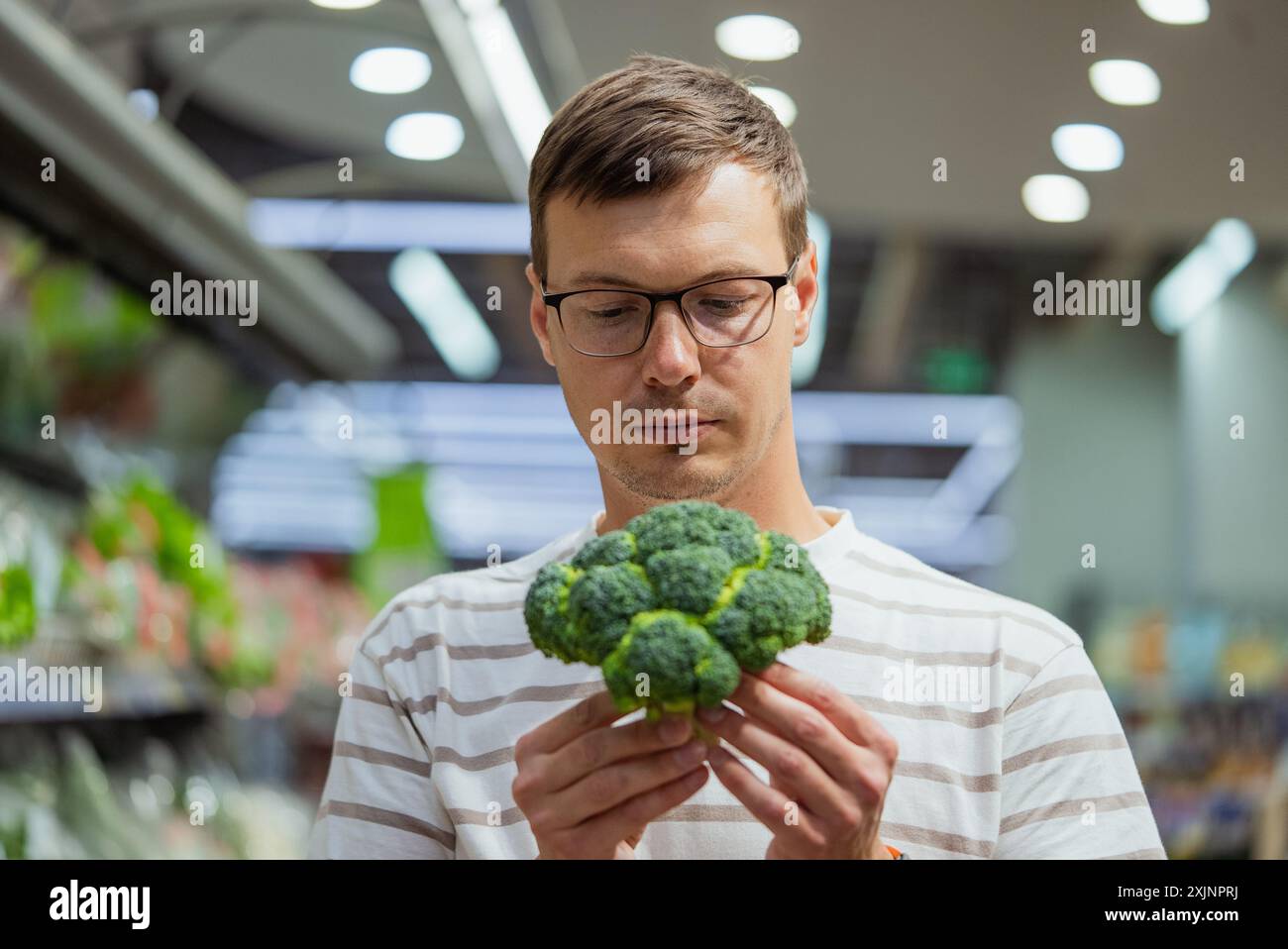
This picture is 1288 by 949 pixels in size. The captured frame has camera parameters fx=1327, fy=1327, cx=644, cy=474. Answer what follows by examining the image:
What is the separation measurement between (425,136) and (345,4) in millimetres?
703

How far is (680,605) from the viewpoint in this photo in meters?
→ 1.02

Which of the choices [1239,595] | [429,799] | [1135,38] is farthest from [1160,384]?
[429,799]

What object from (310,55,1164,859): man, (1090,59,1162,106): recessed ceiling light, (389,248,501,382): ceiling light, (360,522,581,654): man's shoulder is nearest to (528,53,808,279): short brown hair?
(310,55,1164,859): man

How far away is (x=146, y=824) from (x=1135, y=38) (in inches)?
113

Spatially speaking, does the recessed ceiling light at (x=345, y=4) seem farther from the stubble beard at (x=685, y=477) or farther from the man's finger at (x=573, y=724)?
the man's finger at (x=573, y=724)

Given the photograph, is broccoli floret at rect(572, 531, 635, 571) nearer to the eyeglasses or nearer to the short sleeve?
the eyeglasses

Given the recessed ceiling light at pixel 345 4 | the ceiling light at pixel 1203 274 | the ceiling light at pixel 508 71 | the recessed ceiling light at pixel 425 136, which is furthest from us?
the ceiling light at pixel 1203 274

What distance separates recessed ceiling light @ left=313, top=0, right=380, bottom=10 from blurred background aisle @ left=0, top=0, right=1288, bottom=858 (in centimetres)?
1

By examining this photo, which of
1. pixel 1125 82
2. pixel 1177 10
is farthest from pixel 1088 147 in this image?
pixel 1177 10

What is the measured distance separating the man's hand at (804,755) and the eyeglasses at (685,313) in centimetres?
37

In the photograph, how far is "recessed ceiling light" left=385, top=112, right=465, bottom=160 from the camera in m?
3.23

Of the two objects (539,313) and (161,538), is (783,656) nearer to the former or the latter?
(539,313)

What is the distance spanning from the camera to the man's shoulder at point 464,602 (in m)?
1.43

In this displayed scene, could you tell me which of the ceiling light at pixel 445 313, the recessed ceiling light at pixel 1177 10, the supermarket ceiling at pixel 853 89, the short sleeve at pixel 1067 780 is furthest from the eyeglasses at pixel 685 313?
the ceiling light at pixel 445 313
